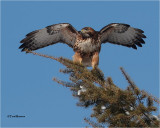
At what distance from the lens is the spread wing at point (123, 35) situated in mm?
9384

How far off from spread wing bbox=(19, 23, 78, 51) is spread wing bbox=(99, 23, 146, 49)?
87 cm

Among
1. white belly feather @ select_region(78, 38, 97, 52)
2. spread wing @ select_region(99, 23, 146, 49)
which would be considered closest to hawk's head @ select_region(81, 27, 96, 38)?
white belly feather @ select_region(78, 38, 97, 52)

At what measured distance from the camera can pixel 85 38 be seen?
8.58 meters

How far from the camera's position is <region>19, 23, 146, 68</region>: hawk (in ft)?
28.0

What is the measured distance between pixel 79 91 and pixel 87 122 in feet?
2.04

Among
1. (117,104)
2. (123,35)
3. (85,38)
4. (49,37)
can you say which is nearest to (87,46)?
(85,38)

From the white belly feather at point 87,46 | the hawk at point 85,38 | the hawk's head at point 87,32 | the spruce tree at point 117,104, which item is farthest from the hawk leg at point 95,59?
the spruce tree at point 117,104

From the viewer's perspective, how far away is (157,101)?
400cm

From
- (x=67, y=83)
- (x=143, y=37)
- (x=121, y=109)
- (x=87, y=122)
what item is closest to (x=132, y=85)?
(x=121, y=109)

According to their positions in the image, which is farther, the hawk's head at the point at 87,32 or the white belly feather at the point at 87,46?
the hawk's head at the point at 87,32

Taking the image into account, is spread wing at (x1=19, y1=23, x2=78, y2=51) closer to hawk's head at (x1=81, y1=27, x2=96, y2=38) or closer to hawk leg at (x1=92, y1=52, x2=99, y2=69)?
hawk's head at (x1=81, y1=27, x2=96, y2=38)

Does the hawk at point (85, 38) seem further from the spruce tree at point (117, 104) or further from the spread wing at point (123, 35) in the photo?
the spruce tree at point (117, 104)

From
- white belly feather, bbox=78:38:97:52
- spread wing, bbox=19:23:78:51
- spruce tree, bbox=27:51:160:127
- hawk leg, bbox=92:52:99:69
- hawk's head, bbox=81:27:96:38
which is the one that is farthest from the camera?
spread wing, bbox=19:23:78:51

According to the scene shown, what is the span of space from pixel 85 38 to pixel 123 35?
1.69 metres
